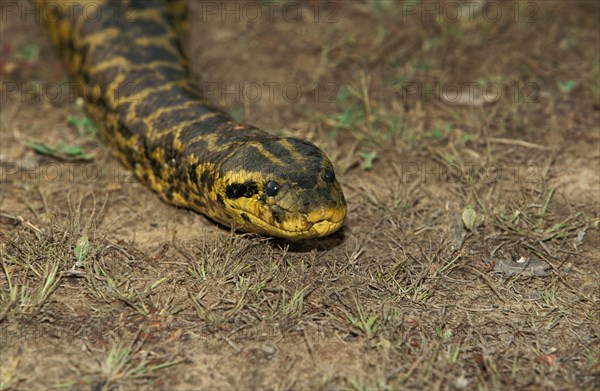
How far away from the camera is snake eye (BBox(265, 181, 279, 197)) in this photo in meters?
4.98

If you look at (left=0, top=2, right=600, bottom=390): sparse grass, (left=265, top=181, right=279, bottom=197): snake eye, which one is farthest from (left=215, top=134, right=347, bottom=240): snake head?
(left=0, top=2, right=600, bottom=390): sparse grass

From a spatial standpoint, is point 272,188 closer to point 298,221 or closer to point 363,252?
point 298,221

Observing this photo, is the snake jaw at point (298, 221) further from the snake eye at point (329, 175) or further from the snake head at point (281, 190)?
the snake eye at point (329, 175)

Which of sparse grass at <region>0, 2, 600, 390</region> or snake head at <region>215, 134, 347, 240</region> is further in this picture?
snake head at <region>215, 134, 347, 240</region>

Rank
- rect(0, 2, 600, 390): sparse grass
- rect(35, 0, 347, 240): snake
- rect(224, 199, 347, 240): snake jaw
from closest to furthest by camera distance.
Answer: rect(0, 2, 600, 390): sparse grass < rect(224, 199, 347, 240): snake jaw < rect(35, 0, 347, 240): snake

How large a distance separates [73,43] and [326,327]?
14.9 ft

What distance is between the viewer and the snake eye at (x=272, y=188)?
16.3ft

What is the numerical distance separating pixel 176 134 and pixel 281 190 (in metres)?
1.47

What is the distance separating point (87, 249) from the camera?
17.0ft

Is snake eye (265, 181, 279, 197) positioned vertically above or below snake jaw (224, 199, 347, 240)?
above

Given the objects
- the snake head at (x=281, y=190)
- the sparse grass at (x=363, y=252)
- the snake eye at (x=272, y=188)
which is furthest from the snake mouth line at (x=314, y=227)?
the sparse grass at (x=363, y=252)

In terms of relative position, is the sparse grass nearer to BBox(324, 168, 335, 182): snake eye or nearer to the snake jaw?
the snake jaw

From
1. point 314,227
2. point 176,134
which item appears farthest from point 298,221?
point 176,134

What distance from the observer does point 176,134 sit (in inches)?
236
